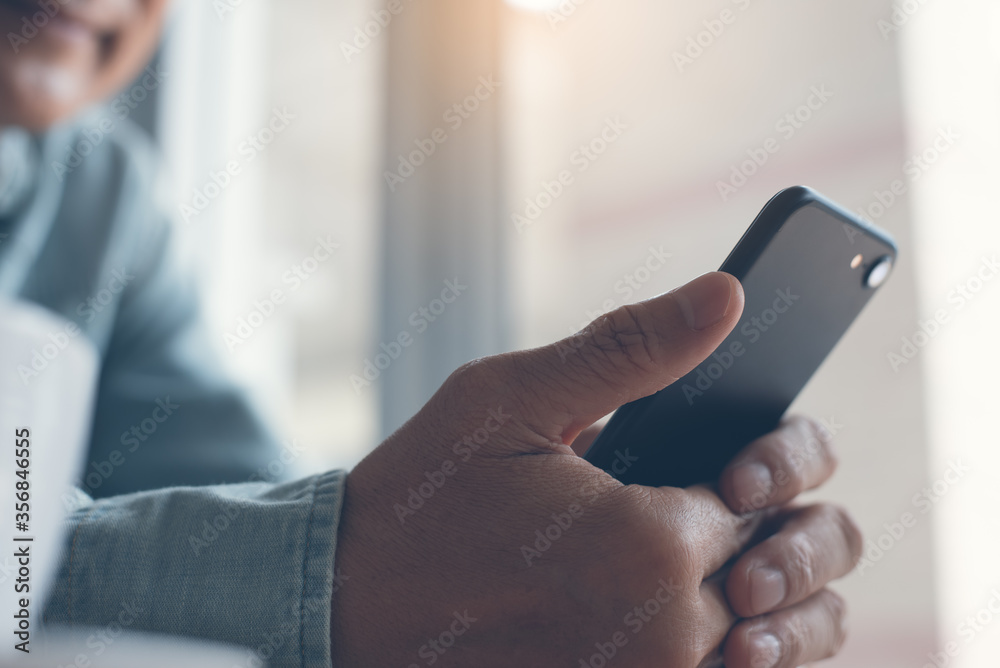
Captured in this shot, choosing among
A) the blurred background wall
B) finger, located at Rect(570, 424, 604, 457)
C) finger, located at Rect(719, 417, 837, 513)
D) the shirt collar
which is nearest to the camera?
finger, located at Rect(719, 417, 837, 513)

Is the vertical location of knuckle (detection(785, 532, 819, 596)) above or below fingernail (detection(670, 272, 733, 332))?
below

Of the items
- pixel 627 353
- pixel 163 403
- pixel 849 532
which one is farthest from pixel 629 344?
pixel 163 403

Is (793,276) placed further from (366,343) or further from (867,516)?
(366,343)

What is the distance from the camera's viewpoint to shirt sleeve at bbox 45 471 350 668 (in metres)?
0.42

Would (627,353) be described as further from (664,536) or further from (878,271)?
(878,271)

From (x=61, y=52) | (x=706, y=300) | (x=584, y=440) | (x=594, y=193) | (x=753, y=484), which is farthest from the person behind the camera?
(x=594, y=193)

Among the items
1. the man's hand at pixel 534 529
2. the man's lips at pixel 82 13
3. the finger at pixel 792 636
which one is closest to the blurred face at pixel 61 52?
the man's lips at pixel 82 13

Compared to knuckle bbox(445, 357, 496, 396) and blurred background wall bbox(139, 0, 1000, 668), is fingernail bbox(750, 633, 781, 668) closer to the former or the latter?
knuckle bbox(445, 357, 496, 396)

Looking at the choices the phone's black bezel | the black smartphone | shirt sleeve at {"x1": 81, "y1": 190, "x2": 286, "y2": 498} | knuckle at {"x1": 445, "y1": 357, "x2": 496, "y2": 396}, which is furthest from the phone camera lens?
shirt sleeve at {"x1": 81, "y1": 190, "x2": 286, "y2": 498}

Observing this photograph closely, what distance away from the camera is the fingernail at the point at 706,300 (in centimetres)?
40

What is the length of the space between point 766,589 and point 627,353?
0.22 metres

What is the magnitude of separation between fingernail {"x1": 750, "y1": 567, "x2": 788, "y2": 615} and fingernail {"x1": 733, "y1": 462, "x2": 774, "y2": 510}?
47 millimetres

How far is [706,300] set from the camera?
40cm

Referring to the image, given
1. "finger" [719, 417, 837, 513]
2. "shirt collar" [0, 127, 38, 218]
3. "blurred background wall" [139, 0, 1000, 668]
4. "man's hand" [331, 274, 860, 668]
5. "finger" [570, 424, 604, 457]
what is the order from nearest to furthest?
"man's hand" [331, 274, 860, 668], "finger" [719, 417, 837, 513], "finger" [570, 424, 604, 457], "blurred background wall" [139, 0, 1000, 668], "shirt collar" [0, 127, 38, 218]
